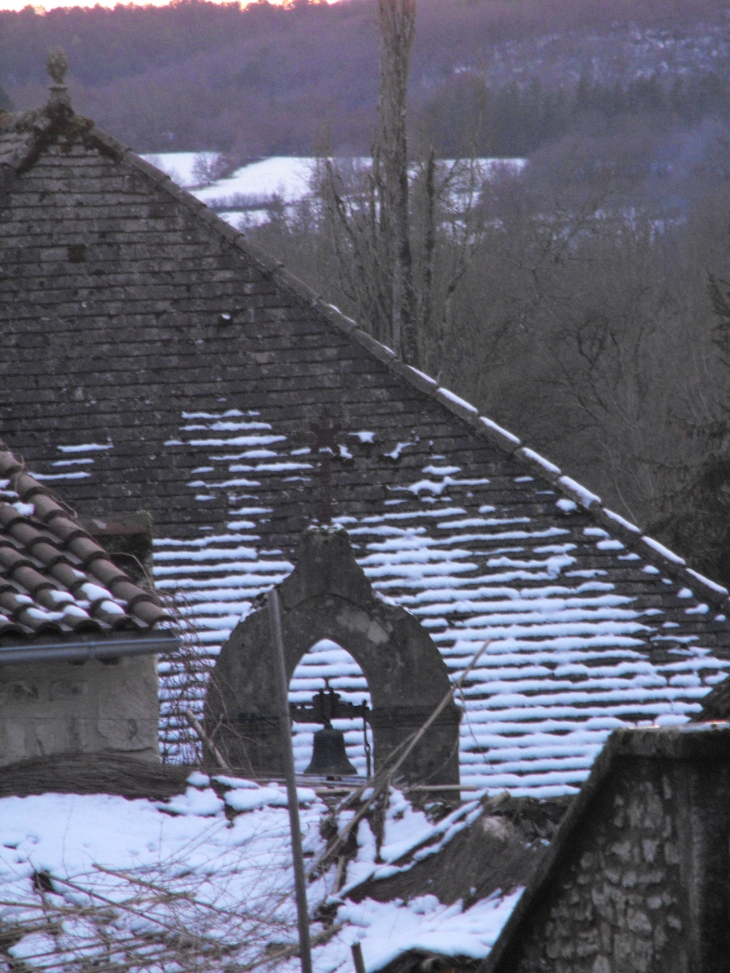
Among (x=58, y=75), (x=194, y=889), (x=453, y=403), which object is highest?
(x=58, y=75)

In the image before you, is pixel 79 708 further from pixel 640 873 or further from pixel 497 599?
pixel 497 599

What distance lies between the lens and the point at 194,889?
203 inches

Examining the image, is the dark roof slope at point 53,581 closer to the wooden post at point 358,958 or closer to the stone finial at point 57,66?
the wooden post at point 358,958

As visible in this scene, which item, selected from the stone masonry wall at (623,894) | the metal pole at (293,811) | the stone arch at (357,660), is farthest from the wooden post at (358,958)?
the stone arch at (357,660)

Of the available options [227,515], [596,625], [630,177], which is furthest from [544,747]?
[630,177]

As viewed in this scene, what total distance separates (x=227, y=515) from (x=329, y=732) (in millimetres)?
2795

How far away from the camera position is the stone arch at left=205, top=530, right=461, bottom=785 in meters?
7.78

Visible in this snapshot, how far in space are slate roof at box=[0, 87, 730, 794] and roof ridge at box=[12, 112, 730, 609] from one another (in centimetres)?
2

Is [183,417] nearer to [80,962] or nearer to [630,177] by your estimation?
[80,962]

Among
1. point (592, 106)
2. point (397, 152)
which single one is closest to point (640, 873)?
point (397, 152)

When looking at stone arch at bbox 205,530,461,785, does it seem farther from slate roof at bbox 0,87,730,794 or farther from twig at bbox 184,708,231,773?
slate roof at bbox 0,87,730,794

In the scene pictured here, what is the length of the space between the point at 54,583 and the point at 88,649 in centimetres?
45

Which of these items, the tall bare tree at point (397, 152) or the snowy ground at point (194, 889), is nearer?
the snowy ground at point (194, 889)

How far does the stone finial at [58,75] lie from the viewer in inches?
441
